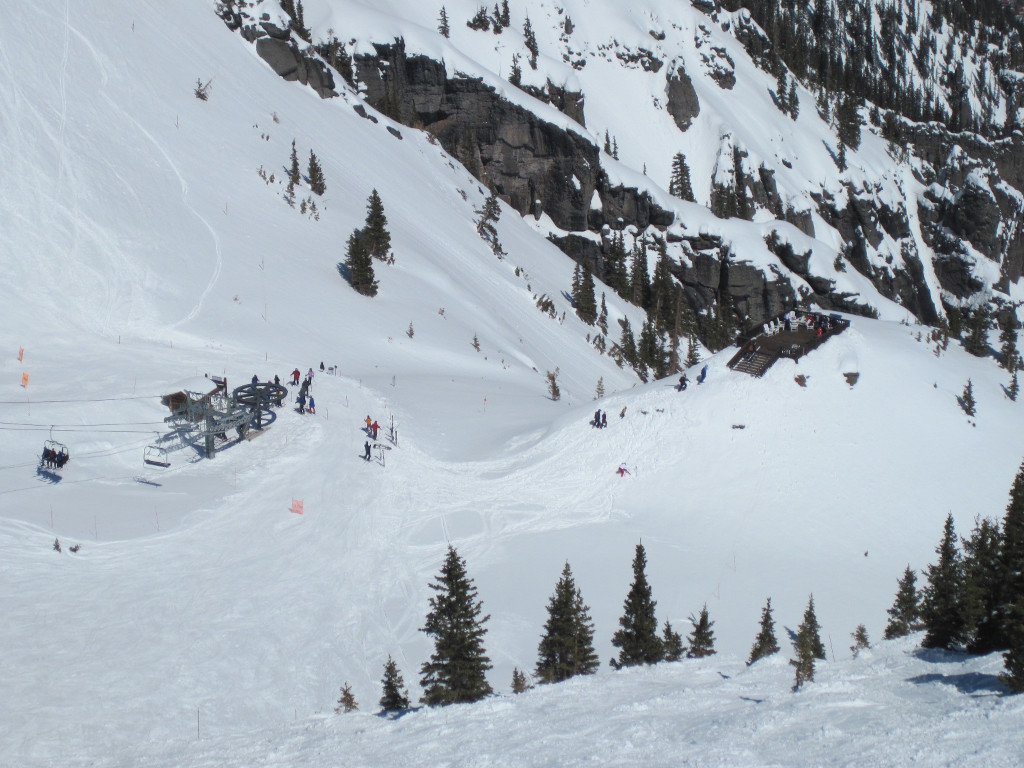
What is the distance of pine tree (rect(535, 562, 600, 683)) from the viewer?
16453 mm

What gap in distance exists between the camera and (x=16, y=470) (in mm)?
22391

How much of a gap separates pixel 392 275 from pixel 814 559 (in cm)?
3137

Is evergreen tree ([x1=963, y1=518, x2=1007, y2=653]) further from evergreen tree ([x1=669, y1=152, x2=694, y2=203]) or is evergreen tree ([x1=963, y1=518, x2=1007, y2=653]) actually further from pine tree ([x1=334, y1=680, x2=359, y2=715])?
evergreen tree ([x1=669, y1=152, x2=694, y2=203])

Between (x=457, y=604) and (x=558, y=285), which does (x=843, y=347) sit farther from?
(x=558, y=285)

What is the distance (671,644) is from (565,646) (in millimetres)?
2887

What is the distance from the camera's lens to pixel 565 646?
650 inches

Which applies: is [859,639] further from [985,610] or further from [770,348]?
[770,348]

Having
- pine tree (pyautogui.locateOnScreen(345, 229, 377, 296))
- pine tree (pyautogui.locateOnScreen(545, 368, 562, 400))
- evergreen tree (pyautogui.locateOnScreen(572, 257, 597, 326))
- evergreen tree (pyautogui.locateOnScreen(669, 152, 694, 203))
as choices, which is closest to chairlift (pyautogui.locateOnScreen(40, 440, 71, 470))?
pine tree (pyautogui.locateOnScreen(545, 368, 562, 400))

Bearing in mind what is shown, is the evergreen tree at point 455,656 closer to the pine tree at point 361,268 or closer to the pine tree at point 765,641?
the pine tree at point 765,641

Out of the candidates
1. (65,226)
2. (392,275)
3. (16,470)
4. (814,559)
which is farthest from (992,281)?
(16,470)

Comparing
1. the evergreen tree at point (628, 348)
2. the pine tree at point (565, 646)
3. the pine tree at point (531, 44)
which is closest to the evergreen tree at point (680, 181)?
the pine tree at point (531, 44)

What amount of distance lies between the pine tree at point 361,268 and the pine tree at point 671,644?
29.6 meters

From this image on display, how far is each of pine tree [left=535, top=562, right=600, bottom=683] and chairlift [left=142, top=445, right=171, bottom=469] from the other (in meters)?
13.3

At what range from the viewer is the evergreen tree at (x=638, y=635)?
1712 centimetres
